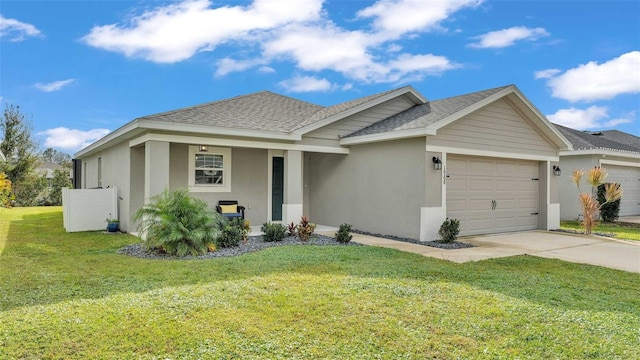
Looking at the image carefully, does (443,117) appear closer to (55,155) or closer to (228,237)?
(228,237)

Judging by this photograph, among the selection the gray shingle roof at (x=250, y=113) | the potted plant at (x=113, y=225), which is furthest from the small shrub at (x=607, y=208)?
the potted plant at (x=113, y=225)

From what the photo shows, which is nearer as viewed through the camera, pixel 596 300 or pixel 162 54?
pixel 596 300

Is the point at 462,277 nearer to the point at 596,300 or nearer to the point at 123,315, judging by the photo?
the point at 596,300

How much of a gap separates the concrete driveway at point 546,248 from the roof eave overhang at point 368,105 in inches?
127

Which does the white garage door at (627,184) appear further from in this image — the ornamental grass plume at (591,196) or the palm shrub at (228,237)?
the palm shrub at (228,237)

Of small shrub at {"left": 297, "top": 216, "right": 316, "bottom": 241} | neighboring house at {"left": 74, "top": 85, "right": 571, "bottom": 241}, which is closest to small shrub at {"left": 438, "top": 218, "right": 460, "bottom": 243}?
neighboring house at {"left": 74, "top": 85, "right": 571, "bottom": 241}

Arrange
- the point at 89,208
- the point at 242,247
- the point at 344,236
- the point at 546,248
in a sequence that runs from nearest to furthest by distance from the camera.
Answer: the point at 242,247
the point at 546,248
the point at 344,236
the point at 89,208

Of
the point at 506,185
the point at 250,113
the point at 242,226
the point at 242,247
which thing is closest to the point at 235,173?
the point at 250,113

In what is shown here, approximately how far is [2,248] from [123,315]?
624 centimetres

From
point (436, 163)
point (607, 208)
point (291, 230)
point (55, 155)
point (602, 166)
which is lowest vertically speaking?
point (291, 230)

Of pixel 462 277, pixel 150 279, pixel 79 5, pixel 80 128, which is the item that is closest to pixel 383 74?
pixel 79 5

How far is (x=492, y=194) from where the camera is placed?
36.4 ft

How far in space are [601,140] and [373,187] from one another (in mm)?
14888

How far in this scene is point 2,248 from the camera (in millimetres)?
8086
